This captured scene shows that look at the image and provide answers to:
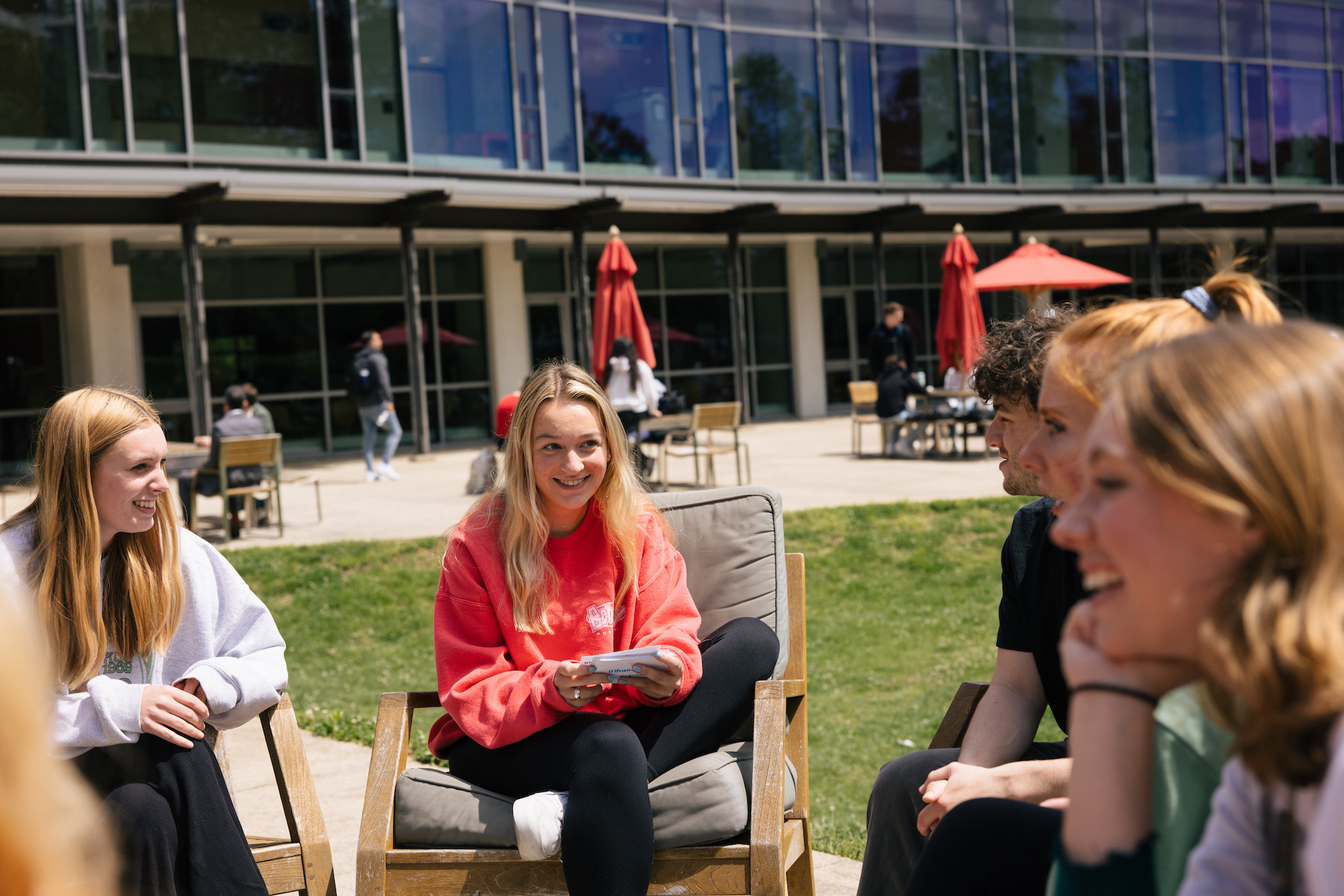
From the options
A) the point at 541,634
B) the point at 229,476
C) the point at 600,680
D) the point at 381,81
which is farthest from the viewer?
the point at 381,81

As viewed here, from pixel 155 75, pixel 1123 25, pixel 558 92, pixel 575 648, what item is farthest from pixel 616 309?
pixel 1123 25

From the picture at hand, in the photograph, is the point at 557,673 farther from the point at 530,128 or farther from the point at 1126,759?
the point at 530,128

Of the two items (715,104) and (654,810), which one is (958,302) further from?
(654,810)

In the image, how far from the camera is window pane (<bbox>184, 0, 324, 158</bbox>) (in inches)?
587

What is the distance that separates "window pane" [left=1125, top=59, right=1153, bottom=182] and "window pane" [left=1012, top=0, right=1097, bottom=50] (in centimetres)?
107

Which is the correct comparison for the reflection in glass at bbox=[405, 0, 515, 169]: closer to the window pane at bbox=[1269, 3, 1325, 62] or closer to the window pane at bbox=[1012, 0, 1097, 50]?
the window pane at bbox=[1012, 0, 1097, 50]

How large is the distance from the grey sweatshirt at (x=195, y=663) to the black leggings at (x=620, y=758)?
0.51 meters


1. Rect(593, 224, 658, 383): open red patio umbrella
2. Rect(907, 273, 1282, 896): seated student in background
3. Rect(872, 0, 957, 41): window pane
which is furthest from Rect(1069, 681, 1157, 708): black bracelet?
Rect(872, 0, 957, 41): window pane

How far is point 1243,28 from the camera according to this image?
2342 centimetres

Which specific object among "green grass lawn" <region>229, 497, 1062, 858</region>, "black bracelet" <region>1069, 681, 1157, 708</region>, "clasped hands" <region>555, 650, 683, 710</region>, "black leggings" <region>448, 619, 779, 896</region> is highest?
"black bracelet" <region>1069, 681, 1157, 708</region>

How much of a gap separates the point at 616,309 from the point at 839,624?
21.9 feet

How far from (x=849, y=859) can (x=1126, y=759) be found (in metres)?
2.47

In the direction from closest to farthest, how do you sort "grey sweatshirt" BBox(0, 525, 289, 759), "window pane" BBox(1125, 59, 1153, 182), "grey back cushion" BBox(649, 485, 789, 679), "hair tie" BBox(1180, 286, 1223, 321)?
"hair tie" BBox(1180, 286, 1223, 321), "grey sweatshirt" BBox(0, 525, 289, 759), "grey back cushion" BBox(649, 485, 789, 679), "window pane" BBox(1125, 59, 1153, 182)

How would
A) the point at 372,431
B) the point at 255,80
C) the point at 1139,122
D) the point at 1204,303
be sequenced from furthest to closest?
the point at 1139,122
the point at 255,80
the point at 372,431
the point at 1204,303
